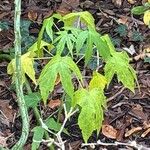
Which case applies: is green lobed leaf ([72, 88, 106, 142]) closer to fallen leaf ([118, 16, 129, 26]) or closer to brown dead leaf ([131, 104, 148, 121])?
brown dead leaf ([131, 104, 148, 121])

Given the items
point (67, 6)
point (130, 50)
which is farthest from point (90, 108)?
point (67, 6)

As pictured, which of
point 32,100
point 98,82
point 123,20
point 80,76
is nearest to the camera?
point 80,76

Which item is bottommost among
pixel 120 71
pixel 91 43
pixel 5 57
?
pixel 5 57

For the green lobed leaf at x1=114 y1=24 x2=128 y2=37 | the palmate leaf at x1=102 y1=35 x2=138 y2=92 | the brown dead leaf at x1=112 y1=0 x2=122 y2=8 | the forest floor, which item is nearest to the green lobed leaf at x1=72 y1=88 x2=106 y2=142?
the palmate leaf at x1=102 y1=35 x2=138 y2=92

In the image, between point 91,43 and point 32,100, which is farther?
point 32,100

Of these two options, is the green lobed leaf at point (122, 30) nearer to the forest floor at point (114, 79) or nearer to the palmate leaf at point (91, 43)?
the forest floor at point (114, 79)

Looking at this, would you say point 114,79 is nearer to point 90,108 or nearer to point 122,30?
point 122,30
